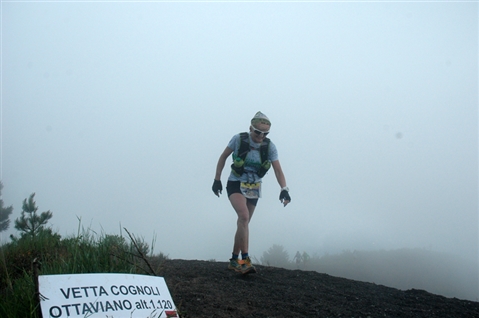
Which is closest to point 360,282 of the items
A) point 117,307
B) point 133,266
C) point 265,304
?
point 265,304

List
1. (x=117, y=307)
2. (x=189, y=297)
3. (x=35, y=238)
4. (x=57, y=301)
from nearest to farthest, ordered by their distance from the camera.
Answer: (x=57, y=301)
(x=117, y=307)
(x=189, y=297)
(x=35, y=238)

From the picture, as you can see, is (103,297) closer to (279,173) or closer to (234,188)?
(234,188)

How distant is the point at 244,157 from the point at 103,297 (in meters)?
3.13

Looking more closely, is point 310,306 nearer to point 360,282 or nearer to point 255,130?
point 360,282


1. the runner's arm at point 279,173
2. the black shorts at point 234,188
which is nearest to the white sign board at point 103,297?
the black shorts at point 234,188

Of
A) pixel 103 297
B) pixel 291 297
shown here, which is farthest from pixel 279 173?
pixel 103 297

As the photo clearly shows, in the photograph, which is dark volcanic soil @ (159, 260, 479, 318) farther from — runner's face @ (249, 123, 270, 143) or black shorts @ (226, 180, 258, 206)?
runner's face @ (249, 123, 270, 143)

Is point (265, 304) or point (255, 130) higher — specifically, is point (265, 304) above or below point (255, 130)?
below

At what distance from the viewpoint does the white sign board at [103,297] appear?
96.9 inches

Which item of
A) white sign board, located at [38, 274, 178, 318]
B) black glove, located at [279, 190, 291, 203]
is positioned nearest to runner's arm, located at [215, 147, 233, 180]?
black glove, located at [279, 190, 291, 203]

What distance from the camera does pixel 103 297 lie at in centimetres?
262

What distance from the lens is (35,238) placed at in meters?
5.85

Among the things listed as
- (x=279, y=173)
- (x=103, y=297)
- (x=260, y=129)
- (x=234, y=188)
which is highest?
(x=260, y=129)

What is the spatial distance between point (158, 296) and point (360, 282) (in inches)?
135
